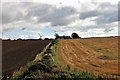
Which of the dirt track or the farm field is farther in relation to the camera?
the farm field

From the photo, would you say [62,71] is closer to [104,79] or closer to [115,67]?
[104,79]

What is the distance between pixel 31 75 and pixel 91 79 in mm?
3269

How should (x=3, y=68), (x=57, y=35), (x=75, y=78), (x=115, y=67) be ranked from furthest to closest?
1. (x=57, y=35)
2. (x=3, y=68)
3. (x=115, y=67)
4. (x=75, y=78)

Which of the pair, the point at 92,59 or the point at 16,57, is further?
the point at 16,57

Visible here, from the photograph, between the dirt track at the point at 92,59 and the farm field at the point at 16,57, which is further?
the farm field at the point at 16,57

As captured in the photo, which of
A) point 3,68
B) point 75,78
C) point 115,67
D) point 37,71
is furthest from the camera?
point 3,68

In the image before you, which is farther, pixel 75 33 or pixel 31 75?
pixel 75 33

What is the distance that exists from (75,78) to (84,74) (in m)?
1.23

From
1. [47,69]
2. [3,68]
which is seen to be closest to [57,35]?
[3,68]

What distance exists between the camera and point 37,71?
20578 millimetres

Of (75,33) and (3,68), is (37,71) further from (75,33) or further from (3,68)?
(75,33)

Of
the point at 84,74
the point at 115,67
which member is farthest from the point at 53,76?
the point at 115,67

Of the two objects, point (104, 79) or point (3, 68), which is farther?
point (3, 68)

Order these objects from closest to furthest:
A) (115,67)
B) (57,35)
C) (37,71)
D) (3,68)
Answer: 1. (37,71)
2. (115,67)
3. (3,68)
4. (57,35)
